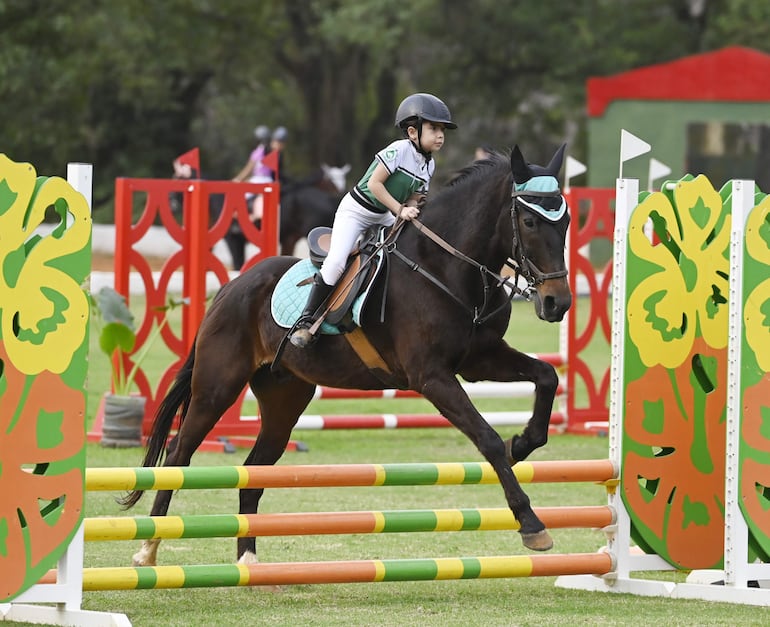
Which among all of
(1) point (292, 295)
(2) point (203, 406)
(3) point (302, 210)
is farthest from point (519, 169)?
(3) point (302, 210)

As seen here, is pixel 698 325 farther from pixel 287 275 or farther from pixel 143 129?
pixel 143 129

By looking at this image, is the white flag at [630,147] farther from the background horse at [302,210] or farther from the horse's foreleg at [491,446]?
the background horse at [302,210]

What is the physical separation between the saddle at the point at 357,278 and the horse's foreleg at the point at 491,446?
547 mm

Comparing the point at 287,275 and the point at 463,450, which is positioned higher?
the point at 287,275

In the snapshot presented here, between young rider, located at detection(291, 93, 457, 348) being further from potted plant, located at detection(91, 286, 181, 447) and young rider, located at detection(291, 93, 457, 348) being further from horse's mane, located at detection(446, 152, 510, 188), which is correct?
potted plant, located at detection(91, 286, 181, 447)

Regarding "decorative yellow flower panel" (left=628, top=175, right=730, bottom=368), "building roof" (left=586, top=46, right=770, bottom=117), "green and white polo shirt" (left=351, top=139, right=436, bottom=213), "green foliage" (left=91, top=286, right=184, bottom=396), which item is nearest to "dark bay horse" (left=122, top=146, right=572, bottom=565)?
"green and white polo shirt" (left=351, top=139, right=436, bottom=213)

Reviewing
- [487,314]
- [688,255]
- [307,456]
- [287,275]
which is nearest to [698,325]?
[688,255]

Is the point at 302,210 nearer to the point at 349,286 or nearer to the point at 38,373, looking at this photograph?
the point at 349,286

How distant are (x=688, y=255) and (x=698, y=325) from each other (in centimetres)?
31

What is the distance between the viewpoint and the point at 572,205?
11.2 metres

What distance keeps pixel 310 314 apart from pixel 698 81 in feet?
75.6

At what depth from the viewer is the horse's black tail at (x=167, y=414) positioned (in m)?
6.68

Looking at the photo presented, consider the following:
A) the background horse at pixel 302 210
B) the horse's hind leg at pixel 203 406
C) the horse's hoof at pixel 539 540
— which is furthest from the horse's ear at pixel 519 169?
the background horse at pixel 302 210

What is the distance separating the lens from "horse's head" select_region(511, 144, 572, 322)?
18.5 ft
